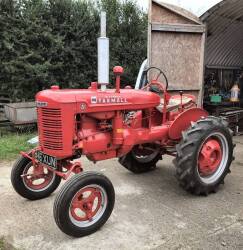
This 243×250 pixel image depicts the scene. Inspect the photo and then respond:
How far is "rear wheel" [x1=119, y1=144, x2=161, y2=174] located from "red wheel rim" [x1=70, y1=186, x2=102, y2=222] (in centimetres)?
138

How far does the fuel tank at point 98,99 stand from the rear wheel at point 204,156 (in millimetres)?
598

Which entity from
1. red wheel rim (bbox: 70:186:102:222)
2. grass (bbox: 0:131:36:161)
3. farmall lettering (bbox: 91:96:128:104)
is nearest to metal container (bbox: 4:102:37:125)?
grass (bbox: 0:131:36:161)

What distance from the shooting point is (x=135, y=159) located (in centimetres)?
465

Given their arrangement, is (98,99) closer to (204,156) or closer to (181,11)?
(204,156)

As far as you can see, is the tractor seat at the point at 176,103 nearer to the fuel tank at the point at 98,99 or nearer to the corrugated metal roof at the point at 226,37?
the fuel tank at the point at 98,99

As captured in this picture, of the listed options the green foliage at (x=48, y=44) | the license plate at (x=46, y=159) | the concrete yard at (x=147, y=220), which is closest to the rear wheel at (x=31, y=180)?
the concrete yard at (x=147, y=220)

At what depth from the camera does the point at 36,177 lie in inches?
149

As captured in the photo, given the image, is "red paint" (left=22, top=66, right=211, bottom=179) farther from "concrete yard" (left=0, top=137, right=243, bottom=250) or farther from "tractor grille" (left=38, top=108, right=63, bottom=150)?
"concrete yard" (left=0, top=137, right=243, bottom=250)

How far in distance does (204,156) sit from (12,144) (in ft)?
11.7

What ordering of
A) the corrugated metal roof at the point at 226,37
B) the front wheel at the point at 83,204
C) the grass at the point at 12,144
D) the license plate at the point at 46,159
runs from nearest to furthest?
the front wheel at the point at 83,204 → the license plate at the point at 46,159 → the grass at the point at 12,144 → the corrugated metal roof at the point at 226,37

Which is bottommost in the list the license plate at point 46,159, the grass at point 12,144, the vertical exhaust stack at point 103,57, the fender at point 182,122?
the grass at point 12,144

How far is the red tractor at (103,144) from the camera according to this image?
3137mm

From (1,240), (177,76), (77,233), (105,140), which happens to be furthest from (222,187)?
(177,76)

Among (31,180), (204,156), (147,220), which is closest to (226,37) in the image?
(204,156)
